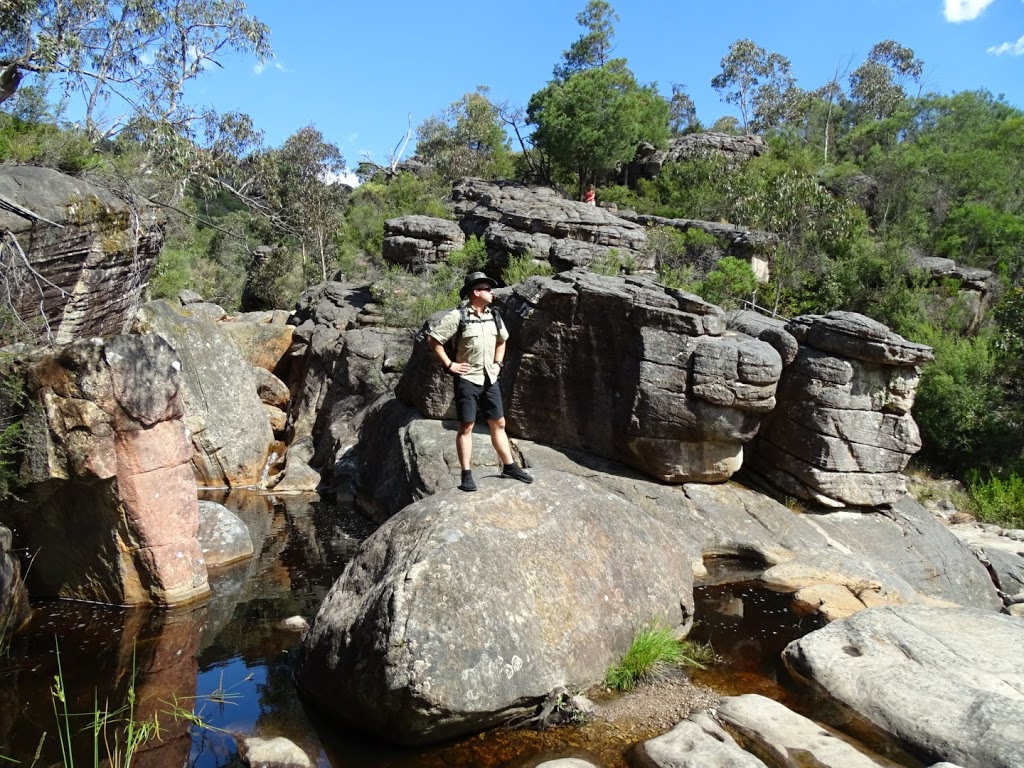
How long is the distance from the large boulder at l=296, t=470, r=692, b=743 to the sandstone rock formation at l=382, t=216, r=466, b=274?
58.8 feet

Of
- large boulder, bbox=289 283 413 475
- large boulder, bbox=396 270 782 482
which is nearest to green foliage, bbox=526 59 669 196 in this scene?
large boulder, bbox=289 283 413 475

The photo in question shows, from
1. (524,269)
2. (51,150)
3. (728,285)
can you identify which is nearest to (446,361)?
(51,150)

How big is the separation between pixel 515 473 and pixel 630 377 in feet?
16.0

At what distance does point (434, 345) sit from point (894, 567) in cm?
819

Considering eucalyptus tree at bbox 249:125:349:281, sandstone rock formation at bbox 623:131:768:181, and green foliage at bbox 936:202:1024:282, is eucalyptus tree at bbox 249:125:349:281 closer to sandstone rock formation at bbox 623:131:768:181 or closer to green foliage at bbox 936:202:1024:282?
sandstone rock formation at bbox 623:131:768:181

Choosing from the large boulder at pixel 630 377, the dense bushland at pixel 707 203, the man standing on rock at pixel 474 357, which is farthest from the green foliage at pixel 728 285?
the man standing on rock at pixel 474 357

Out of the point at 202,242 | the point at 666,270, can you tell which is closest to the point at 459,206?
the point at 666,270

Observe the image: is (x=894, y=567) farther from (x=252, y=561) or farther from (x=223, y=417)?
(x=223, y=417)

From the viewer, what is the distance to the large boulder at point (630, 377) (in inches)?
433

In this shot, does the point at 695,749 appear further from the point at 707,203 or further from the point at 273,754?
the point at 707,203

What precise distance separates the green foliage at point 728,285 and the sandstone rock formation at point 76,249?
13.0 metres

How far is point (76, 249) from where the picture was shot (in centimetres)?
1071

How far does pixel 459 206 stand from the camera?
2938 cm

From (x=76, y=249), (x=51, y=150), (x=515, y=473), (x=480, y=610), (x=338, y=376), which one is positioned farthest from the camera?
(x=338, y=376)
